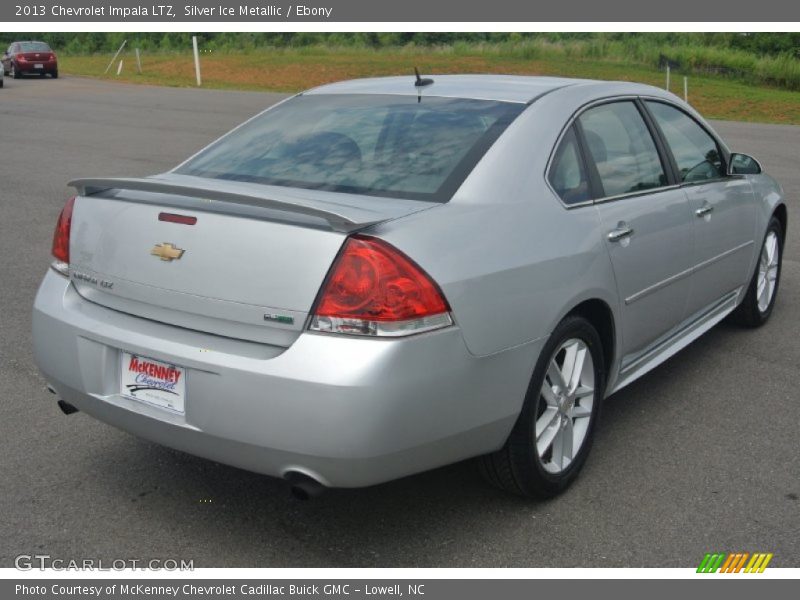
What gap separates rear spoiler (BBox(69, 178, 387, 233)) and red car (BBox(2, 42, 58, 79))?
128ft

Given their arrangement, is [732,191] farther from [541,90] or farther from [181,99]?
[181,99]

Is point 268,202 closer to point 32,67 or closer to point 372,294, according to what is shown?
point 372,294

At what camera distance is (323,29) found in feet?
204

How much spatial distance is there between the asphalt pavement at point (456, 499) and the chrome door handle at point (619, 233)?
0.98 metres

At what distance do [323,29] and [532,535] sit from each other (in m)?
61.7

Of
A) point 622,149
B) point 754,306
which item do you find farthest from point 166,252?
point 754,306

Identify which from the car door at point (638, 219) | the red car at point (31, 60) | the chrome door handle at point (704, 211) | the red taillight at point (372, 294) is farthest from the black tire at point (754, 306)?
the red car at point (31, 60)

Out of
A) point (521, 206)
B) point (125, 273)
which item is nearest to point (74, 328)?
point (125, 273)

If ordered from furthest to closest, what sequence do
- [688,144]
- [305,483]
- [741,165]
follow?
[741,165], [688,144], [305,483]

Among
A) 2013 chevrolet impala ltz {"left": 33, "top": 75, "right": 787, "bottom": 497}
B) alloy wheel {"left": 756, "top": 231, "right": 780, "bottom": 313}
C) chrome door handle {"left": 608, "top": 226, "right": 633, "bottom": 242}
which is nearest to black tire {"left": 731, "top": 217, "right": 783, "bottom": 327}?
alloy wheel {"left": 756, "top": 231, "right": 780, "bottom": 313}

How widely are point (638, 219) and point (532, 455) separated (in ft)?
4.19

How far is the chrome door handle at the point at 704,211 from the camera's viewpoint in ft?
16.2

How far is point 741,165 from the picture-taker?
5.67 meters

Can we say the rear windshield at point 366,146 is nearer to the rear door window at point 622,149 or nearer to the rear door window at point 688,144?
the rear door window at point 622,149
